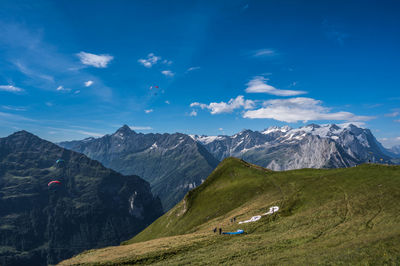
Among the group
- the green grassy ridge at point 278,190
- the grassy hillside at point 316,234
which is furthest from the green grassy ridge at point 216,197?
the grassy hillside at point 316,234

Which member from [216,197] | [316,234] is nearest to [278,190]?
[216,197]

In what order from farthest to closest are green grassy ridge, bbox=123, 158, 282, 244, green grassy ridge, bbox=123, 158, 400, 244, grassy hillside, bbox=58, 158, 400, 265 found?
1. green grassy ridge, bbox=123, 158, 282, 244
2. green grassy ridge, bbox=123, 158, 400, 244
3. grassy hillside, bbox=58, 158, 400, 265

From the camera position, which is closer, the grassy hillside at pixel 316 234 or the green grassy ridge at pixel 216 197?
the grassy hillside at pixel 316 234

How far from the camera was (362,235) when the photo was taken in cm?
3788

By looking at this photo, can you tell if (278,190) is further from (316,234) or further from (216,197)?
(316,234)

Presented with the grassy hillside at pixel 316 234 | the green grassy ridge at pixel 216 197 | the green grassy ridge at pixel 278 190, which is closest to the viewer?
the grassy hillside at pixel 316 234

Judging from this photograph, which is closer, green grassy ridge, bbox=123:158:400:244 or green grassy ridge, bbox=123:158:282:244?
green grassy ridge, bbox=123:158:400:244

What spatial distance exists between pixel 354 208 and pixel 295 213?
13983 mm

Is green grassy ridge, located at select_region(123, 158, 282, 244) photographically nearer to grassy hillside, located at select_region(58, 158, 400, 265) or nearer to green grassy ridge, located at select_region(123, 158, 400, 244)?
green grassy ridge, located at select_region(123, 158, 400, 244)

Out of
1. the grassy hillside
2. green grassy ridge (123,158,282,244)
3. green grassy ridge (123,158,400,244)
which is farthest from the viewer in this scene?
green grassy ridge (123,158,282,244)

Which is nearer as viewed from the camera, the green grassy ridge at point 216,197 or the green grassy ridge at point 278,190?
the green grassy ridge at point 278,190

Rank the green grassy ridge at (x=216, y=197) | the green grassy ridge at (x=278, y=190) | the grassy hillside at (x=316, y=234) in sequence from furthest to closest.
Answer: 1. the green grassy ridge at (x=216, y=197)
2. the green grassy ridge at (x=278, y=190)
3. the grassy hillside at (x=316, y=234)

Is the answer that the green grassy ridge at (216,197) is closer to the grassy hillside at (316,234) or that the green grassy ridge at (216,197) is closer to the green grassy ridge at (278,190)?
the green grassy ridge at (278,190)

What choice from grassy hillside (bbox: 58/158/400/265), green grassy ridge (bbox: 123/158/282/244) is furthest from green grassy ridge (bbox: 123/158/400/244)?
grassy hillside (bbox: 58/158/400/265)
